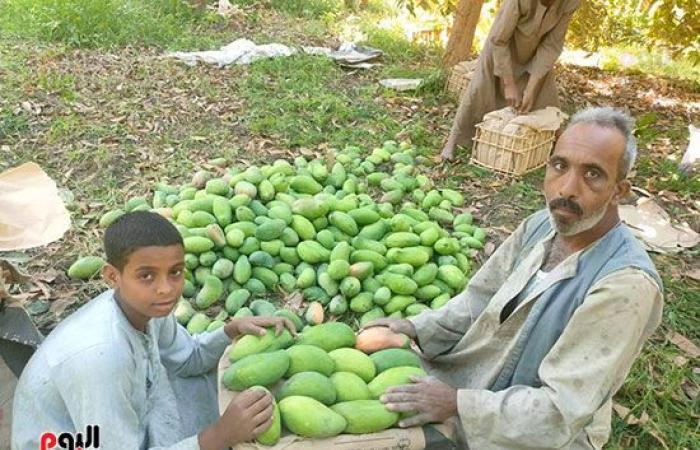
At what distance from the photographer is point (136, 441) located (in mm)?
1972

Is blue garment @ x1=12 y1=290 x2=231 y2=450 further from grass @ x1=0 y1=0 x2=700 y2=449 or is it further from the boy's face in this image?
grass @ x1=0 y1=0 x2=700 y2=449

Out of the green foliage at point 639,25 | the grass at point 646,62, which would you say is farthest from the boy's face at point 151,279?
the grass at point 646,62

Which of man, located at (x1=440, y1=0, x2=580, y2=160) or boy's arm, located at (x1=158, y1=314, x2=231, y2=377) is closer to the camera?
boy's arm, located at (x1=158, y1=314, x2=231, y2=377)

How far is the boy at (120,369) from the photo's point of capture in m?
1.91

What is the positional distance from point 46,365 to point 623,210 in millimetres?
4627

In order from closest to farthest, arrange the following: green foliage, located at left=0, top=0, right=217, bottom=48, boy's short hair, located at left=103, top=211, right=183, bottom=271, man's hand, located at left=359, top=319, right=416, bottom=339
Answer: boy's short hair, located at left=103, top=211, right=183, bottom=271, man's hand, located at left=359, top=319, right=416, bottom=339, green foliage, located at left=0, top=0, right=217, bottom=48

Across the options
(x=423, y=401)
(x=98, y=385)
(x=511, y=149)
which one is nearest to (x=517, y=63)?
(x=511, y=149)

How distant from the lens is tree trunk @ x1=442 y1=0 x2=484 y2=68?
7797 mm

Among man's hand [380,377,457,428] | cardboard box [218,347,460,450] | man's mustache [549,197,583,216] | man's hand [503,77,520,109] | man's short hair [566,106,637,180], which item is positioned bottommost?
cardboard box [218,347,460,450]

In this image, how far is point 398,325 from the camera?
267 cm

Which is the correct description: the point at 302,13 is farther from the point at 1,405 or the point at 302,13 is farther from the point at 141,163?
the point at 1,405

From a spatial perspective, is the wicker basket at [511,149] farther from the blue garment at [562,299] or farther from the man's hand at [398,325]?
the blue garment at [562,299]

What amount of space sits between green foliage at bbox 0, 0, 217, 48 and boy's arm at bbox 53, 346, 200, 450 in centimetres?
668

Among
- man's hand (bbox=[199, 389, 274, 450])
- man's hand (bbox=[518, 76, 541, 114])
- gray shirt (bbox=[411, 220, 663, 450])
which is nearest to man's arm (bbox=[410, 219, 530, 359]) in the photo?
gray shirt (bbox=[411, 220, 663, 450])
